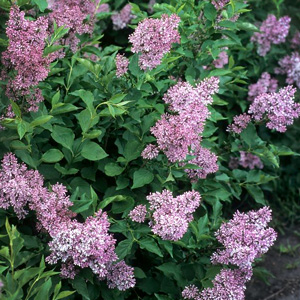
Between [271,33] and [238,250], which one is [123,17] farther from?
[238,250]

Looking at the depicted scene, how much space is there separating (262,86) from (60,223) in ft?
8.81

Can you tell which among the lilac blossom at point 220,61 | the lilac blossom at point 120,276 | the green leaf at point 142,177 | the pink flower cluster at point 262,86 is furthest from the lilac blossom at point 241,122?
the pink flower cluster at point 262,86

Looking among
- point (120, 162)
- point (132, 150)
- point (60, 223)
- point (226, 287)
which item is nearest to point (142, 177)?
point (132, 150)

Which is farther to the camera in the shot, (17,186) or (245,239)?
(245,239)

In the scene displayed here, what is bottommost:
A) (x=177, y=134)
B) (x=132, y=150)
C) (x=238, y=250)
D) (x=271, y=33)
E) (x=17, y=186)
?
(x=271, y=33)

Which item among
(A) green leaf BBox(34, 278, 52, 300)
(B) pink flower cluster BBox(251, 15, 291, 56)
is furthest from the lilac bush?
(B) pink flower cluster BBox(251, 15, 291, 56)

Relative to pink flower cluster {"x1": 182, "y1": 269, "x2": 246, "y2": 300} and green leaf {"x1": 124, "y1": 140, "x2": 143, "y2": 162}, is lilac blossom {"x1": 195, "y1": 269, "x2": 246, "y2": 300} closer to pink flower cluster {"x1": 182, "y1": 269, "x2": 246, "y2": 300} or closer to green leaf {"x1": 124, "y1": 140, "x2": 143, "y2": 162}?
pink flower cluster {"x1": 182, "y1": 269, "x2": 246, "y2": 300}

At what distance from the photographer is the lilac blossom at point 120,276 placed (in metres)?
2.47

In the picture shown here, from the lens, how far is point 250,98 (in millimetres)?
4391

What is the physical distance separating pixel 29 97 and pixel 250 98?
7.85 feet

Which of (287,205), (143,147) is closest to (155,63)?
(143,147)

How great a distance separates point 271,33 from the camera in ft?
14.7

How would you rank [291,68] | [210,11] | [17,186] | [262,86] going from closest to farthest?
[17,186] < [210,11] < [262,86] < [291,68]

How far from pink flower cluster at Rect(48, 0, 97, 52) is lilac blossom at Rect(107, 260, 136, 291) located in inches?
47.4
